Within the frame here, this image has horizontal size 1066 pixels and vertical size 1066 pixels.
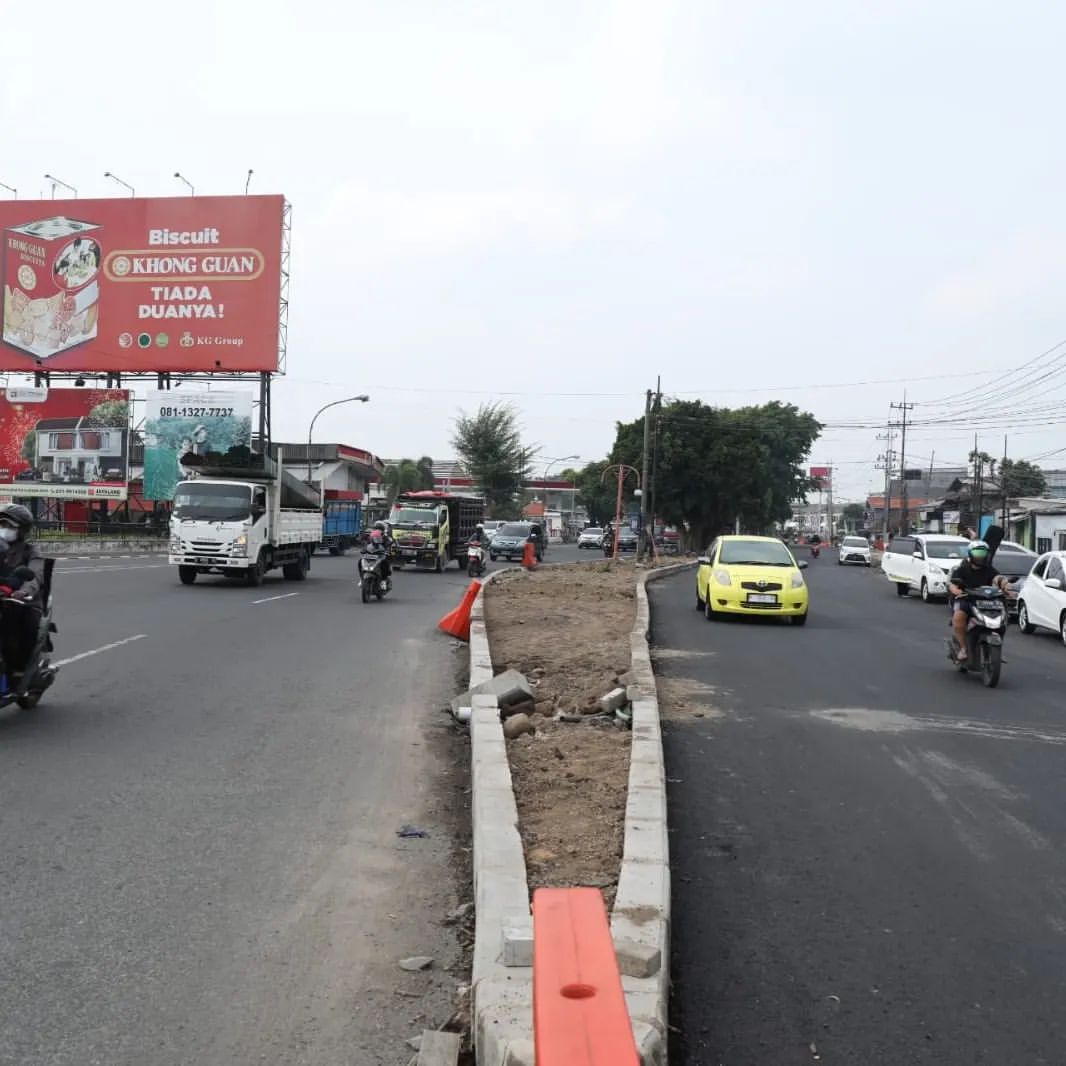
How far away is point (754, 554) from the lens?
774 inches

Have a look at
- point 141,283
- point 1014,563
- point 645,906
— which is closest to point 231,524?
point 1014,563

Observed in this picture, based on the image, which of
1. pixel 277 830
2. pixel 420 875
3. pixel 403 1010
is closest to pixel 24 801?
pixel 277 830

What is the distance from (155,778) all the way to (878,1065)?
15.4 ft

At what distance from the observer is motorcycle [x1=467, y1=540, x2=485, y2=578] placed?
3147cm

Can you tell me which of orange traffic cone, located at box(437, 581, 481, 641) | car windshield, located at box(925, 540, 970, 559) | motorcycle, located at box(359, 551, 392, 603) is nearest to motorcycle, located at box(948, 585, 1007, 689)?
orange traffic cone, located at box(437, 581, 481, 641)

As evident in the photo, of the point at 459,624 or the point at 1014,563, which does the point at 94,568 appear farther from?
the point at 1014,563

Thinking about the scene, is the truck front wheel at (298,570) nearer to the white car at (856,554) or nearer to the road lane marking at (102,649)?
the road lane marking at (102,649)

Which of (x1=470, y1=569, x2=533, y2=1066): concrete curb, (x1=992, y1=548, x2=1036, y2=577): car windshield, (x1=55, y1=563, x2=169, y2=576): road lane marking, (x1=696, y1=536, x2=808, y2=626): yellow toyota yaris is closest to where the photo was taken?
(x1=470, y1=569, x2=533, y2=1066): concrete curb

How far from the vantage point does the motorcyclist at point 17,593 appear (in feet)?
26.2

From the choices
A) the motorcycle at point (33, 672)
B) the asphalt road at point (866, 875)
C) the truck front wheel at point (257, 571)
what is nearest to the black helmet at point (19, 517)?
the motorcycle at point (33, 672)

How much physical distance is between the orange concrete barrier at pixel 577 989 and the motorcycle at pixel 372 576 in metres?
18.0

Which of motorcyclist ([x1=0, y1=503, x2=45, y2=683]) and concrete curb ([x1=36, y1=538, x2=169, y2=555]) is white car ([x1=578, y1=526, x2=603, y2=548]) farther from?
motorcyclist ([x1=0, y1=503, x2=45, y2=683])

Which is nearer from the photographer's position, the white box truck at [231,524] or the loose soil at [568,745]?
the loose soil at [568,745]

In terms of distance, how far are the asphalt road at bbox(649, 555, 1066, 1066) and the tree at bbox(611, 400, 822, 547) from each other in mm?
51780
